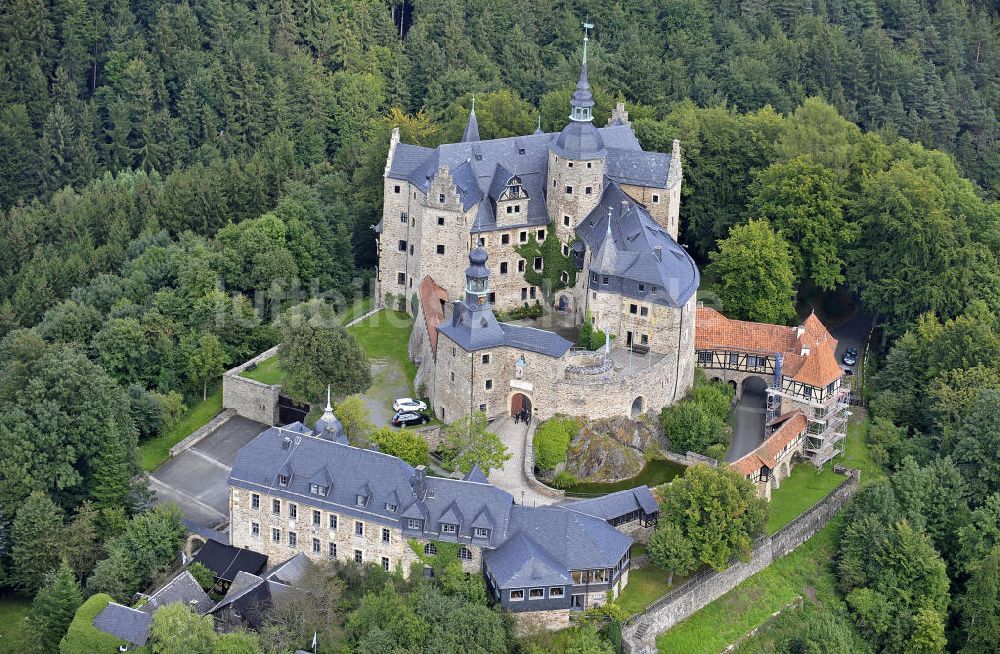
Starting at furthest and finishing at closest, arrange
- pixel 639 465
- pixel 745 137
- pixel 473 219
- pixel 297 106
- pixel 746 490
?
pixel 297 106 < pixel 745 137 < pixel 473 219 < pixel 639 465 < pixel 746 490

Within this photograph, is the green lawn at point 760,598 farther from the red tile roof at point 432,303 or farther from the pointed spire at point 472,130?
the pointed spire at point 472,130

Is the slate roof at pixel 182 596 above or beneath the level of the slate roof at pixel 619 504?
beneath

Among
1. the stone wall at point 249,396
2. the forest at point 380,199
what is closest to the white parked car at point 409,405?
the stone wall at point 249,396

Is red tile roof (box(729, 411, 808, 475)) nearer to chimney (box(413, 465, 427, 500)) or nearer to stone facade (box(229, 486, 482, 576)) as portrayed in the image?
stone facade (box(229, 486, 482, 576))

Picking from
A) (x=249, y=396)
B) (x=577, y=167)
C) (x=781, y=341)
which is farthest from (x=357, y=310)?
(x=781, y=341)

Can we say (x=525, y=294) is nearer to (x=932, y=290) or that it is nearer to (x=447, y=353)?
(x=447, y=353)

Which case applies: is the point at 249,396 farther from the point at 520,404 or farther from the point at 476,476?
the point at 476,476

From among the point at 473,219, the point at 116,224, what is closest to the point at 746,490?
the point at 473,219
